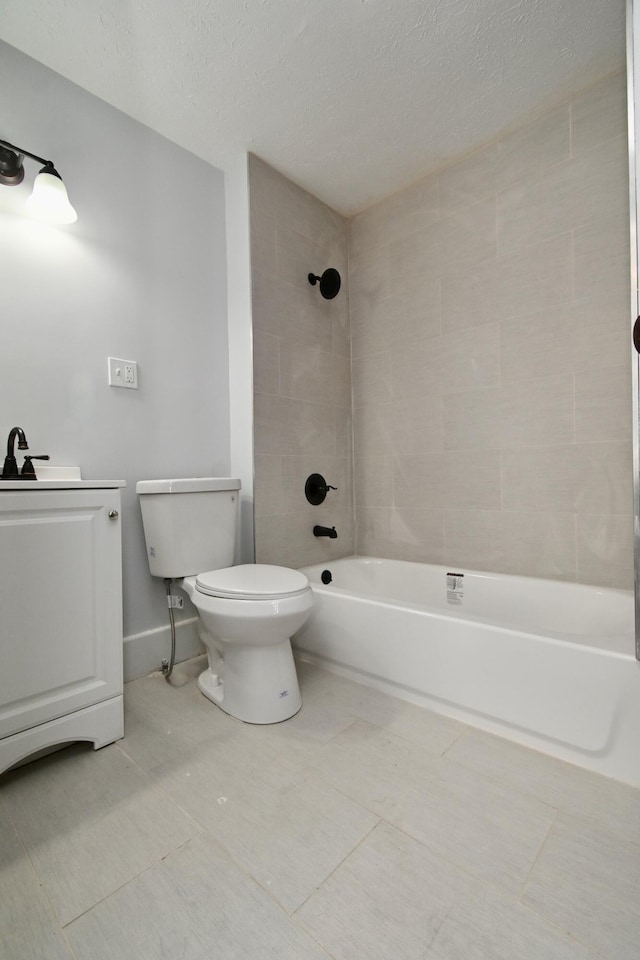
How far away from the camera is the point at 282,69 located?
1581 millimetres

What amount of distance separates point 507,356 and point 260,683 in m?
1.61

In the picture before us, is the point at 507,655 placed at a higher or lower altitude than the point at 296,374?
lower

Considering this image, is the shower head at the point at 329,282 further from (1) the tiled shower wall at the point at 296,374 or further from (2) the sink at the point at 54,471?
(2) the sink at the point at 54,471

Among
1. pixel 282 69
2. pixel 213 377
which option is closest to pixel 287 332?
pixel 213 377

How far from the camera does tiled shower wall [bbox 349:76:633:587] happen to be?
5.39 feet

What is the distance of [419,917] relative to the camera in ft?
2.59

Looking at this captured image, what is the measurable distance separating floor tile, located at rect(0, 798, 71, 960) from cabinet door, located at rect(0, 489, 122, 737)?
0.31 metres

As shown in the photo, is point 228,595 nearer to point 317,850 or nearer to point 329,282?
point 317,850

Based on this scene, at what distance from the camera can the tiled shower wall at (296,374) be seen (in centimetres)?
204

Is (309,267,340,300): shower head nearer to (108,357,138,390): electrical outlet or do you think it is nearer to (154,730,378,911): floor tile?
(108,357,138,390): electrical outlet

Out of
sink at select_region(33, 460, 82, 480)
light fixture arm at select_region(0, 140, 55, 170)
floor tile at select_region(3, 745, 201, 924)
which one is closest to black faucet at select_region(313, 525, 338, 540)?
sink at select_region(33, 460, 82, 480)

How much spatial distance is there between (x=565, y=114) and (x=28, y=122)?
196 cm

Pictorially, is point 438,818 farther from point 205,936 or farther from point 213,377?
point 213,377

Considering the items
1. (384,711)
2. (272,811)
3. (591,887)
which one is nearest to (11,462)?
(272,811)
